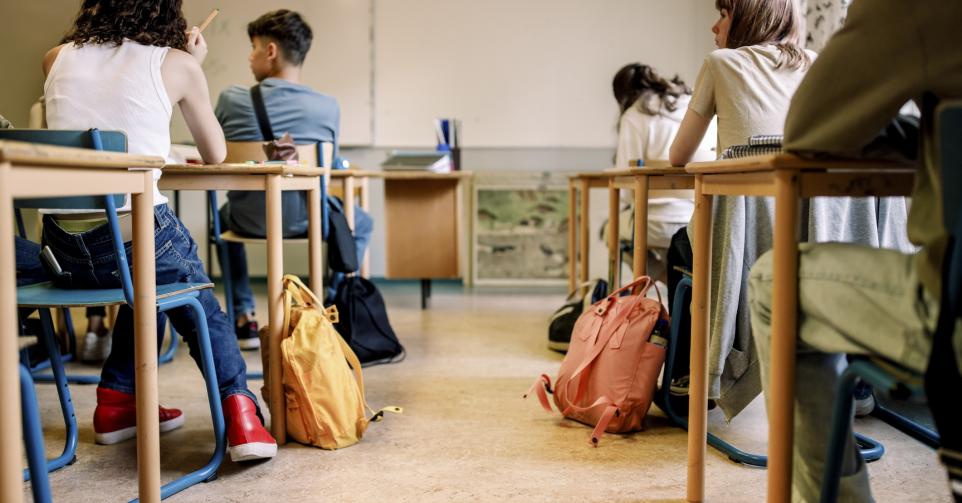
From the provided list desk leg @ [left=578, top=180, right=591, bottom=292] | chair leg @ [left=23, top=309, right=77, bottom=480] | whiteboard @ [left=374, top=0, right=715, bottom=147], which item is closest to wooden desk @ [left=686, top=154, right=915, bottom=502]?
chair leg @ [left=23, top=309, right=77, bottom=480]

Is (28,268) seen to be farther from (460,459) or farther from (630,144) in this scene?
(630,144)

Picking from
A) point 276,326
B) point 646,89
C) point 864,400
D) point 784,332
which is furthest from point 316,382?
point 646,89

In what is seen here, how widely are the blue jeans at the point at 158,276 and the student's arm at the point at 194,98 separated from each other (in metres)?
0.19

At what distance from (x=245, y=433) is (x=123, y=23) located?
0.97m

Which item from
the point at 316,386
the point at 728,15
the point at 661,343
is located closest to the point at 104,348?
the point at 316,386

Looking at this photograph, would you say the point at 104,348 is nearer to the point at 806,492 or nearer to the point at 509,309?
the point at 509,309

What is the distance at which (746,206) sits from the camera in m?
1.84

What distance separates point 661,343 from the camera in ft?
6.87

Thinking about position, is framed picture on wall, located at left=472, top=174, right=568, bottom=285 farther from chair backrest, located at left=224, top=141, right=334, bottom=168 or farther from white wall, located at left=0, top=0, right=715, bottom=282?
chair backrest, located at left=224, top=141, right=334, bottom=168

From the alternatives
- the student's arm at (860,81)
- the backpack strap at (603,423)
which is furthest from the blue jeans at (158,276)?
the student's arm at (860,81)

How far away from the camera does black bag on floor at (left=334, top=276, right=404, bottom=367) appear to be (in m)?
2.92

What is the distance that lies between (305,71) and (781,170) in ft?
13.7

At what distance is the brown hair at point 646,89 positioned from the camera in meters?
3.19

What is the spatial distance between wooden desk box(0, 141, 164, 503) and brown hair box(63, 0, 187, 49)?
62cm
